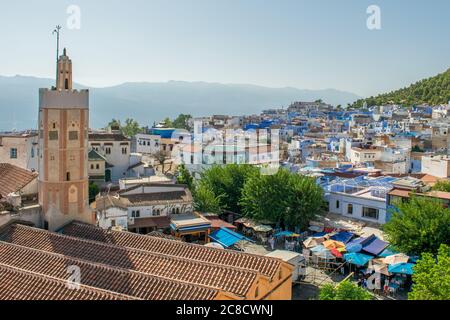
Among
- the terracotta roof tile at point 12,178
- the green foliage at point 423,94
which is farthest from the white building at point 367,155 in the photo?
the green foliage at point 423,94

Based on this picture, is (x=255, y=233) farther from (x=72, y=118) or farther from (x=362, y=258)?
(x=72, y=118)

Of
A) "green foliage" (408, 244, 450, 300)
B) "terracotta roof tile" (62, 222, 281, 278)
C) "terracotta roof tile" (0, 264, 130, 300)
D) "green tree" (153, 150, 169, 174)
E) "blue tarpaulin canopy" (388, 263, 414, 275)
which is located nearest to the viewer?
"terracotta roof tile" (0, 264, 130, 300)

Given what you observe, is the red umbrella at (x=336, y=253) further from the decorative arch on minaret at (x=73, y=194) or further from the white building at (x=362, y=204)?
the decorative arch on minaret at (x=73, y=194)

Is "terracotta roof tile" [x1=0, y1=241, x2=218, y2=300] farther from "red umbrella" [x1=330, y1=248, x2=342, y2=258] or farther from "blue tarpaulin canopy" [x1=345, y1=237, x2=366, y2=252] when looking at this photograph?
"blue tarpaulin canopy" [x1=345, y1=237, x2=366, y2=252]

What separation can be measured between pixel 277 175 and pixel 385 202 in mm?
6761

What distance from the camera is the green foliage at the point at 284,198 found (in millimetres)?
30094

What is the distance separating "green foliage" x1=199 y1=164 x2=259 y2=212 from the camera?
3441 centimetres

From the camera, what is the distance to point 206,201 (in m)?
31.6

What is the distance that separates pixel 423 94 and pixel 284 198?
92.5 m

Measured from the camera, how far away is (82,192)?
72.6ft

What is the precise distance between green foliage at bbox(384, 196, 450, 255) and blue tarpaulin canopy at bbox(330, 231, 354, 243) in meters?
3.15

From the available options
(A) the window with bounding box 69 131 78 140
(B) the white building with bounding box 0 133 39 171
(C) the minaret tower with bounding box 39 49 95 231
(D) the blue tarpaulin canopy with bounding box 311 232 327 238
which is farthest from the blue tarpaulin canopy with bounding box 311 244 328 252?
(B) the white building with bounding box 0 133 39 171

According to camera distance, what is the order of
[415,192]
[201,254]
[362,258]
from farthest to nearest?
1. [415,192]
2. [362,258]
3. [201,254]
